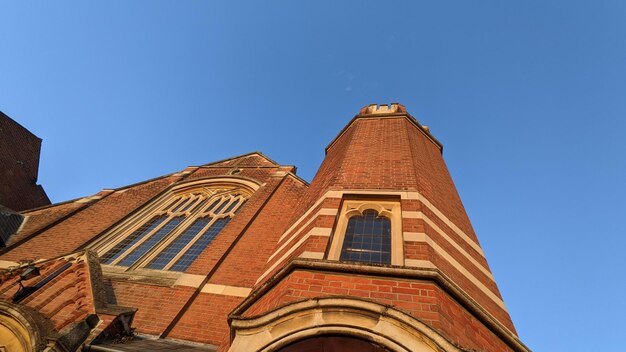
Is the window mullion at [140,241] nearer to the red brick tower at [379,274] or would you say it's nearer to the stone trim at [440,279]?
the red brick tower at [379,274]

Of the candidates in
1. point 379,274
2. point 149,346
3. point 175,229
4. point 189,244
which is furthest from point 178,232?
point 379,274

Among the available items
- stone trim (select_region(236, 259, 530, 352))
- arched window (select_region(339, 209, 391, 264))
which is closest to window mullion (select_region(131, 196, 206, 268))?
arched window (select_region(339, 209, 391, 264))

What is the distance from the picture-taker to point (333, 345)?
164 inches

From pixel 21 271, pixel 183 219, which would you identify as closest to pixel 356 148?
pixel 183 219

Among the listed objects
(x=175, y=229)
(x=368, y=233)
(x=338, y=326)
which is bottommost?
(x=338, y=326)

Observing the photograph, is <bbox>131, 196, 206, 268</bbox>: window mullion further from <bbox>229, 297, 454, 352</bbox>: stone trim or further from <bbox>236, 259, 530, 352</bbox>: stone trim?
<bbox>236, 259, 530, 352</bbox>: stone trim

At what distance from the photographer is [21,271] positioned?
22.4ft

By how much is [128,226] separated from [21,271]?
13.4ft

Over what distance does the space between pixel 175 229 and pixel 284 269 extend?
700cm

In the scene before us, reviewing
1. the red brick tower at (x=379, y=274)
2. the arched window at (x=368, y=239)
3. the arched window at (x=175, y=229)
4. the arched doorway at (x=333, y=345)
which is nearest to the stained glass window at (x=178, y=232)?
the arched window at (x=175, y=229)

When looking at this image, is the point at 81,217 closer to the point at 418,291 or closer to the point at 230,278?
the point at 230,278

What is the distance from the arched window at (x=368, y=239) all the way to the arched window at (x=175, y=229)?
196 inches

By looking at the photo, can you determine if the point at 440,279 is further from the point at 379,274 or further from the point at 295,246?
the point at 295,246

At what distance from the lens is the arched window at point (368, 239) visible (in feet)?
17.8
